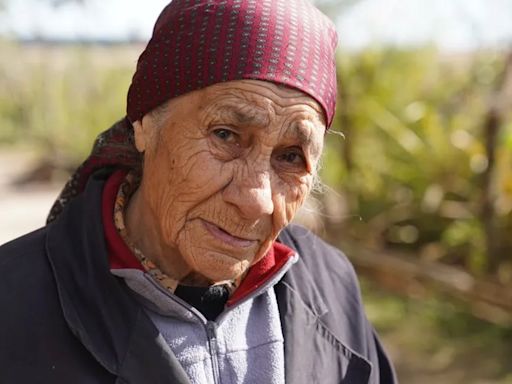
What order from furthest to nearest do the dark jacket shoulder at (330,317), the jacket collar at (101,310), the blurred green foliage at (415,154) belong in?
the blurred green foliage at (415,154) → the dark jacket shoulder at (330,317) → the jacket collar at (101,310)

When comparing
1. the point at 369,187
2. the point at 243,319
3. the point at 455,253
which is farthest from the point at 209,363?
the point at 369,187

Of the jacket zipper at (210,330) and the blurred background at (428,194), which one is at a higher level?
the jacket zipper at (210,330)

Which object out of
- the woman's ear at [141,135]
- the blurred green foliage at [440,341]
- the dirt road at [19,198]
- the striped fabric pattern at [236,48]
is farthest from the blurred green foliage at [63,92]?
the striped fabric pattern at [236,48]

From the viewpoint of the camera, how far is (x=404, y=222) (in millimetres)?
6652

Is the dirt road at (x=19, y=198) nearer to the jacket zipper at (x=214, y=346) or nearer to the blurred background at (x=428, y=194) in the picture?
the blurred background at (x=428, y=194)

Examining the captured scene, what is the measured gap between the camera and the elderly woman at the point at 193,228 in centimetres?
143

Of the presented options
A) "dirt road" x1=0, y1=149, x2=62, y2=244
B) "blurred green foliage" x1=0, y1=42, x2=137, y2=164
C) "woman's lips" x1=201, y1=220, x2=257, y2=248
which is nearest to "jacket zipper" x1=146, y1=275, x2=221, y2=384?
"woman's lips" x1=201, y1=220, x2=257, y2=248

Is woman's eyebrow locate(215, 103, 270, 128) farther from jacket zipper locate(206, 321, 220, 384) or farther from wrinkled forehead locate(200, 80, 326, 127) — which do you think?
jacket zipper locate(206, 321, 220, 384)

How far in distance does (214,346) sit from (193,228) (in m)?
0.26

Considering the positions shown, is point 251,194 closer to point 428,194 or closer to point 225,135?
point 225,135

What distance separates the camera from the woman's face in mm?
1444

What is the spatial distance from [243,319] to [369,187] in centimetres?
536

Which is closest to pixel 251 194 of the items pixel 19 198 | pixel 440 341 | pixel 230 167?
pixel 230 167

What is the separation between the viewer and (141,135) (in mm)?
1588
